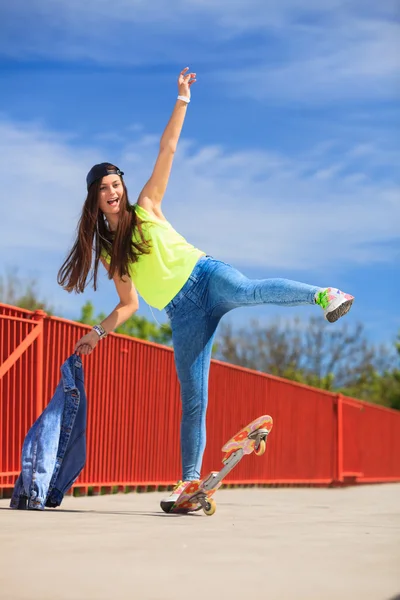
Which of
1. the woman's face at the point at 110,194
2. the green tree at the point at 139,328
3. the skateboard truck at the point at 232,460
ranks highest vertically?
the green tree at the point at 139,328

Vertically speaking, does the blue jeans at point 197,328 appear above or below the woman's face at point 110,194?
below

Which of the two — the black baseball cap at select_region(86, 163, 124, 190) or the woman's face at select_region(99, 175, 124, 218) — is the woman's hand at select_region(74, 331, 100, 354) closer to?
the woman's face at select_region(99, 175, 124, 218)

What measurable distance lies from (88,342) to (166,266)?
65 centimetres

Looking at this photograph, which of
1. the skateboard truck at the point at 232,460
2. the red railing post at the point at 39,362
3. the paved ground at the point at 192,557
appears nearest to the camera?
the paved ground at the point at 192,557

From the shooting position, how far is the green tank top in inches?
216

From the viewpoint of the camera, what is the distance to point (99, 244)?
569 cm

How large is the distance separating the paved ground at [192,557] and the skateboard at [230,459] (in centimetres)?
11

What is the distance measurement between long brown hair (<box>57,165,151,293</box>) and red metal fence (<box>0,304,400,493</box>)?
6.10 feet

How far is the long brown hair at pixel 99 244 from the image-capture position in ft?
18.0

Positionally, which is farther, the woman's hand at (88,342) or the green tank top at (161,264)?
the woman's hand at (88,342)

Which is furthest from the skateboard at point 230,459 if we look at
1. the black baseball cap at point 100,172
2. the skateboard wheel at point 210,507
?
the black baseball cap at point 100,172

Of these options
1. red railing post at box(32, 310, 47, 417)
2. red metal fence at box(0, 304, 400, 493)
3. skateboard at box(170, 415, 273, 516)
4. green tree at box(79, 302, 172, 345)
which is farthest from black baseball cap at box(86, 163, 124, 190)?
green tree at box(79, 302, 172, 345)

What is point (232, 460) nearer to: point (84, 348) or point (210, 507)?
point (210, 507)

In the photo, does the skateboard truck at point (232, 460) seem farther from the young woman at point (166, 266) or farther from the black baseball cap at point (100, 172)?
the black baseball cap at point (100, 172)
